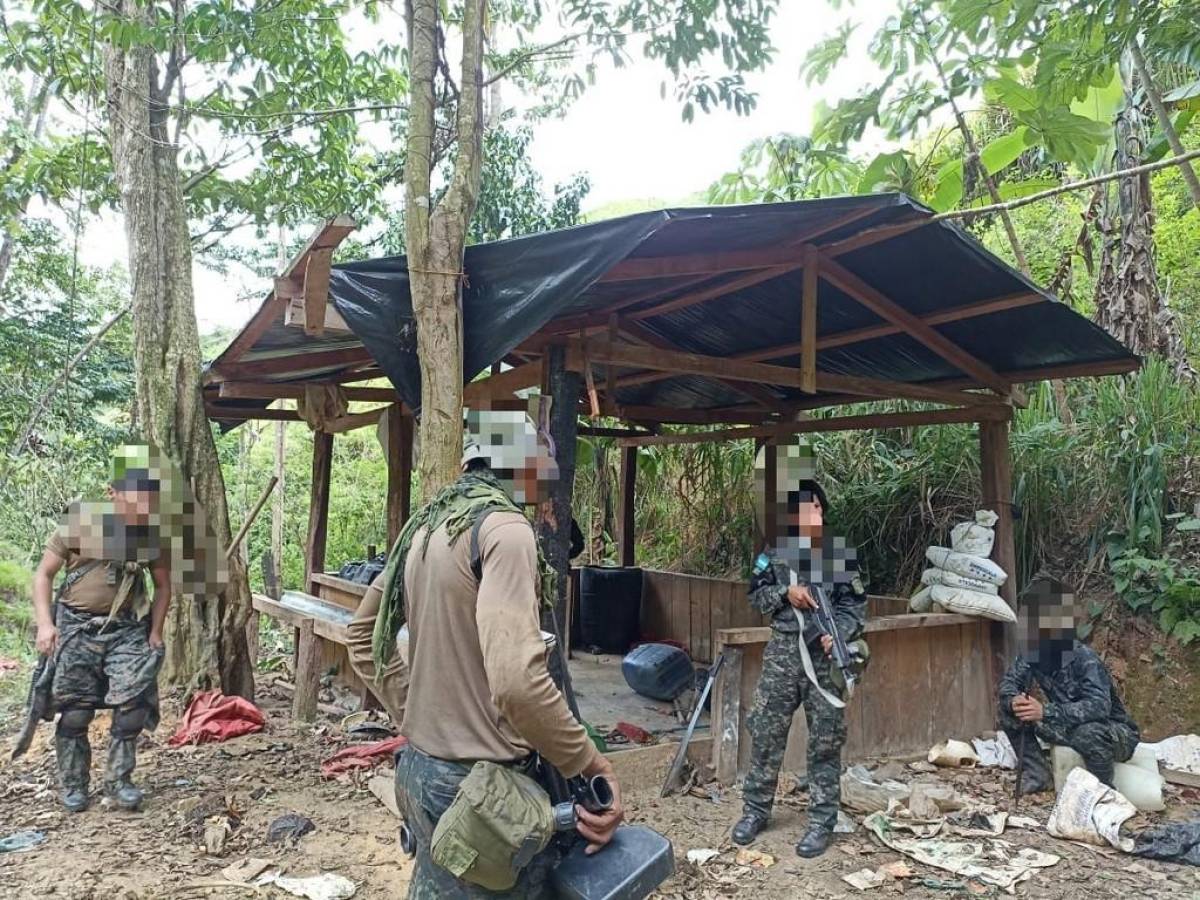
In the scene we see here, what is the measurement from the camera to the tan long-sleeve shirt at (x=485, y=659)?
1.65 metres

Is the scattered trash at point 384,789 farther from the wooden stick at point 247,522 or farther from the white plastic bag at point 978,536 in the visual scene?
the white plastic bag at point 978,536

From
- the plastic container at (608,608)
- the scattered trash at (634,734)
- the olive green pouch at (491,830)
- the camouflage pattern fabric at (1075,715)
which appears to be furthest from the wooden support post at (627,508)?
the olive green pouch at (491,830)

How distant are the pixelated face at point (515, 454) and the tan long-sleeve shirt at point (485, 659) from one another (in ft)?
0.56

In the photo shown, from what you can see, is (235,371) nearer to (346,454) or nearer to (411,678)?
(411,678)

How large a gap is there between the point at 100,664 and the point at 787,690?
3225mm

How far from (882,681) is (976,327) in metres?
2.25

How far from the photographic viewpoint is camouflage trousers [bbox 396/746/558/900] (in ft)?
5.97

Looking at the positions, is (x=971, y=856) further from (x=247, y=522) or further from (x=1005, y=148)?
(x=1005, y=148)

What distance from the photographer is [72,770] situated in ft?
13.2

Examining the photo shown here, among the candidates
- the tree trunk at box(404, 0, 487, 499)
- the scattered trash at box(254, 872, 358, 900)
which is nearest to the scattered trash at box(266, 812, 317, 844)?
the scattered trash at box(254, 872, 358, 900)

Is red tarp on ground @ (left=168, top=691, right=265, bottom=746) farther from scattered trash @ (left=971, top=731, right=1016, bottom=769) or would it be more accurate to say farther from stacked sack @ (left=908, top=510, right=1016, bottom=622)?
scattered trash @ (left=971, top=731, right=1016, bottom=769)

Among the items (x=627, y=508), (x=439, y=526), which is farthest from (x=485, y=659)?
(x=627, y=508)

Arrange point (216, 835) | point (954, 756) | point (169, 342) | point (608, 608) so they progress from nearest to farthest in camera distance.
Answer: point (216, 835), point (954, 756), point (169, 342), point (608, 608)

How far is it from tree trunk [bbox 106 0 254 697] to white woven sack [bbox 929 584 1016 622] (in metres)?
4.74
